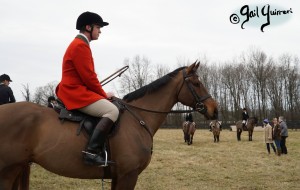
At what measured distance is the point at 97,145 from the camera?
4.40m

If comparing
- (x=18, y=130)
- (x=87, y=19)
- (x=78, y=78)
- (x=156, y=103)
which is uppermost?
(x=87, y=19)

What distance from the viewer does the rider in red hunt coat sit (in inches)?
177

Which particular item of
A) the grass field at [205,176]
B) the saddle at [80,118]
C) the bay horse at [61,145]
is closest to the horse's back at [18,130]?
the bay horse at [61,145]

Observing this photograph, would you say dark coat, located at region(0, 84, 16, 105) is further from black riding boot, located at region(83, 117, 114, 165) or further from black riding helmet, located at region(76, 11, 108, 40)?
black riding boot, located at region(83, 117, 114, 165)

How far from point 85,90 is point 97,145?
2.50ft

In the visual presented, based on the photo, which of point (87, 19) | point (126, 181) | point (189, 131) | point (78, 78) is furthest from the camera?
point (189, 131)

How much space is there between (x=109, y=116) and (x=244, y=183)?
22.8 ft

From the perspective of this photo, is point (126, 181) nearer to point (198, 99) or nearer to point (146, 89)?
point (146, 89)

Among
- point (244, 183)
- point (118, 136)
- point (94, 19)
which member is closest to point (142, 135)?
point (118, 136)

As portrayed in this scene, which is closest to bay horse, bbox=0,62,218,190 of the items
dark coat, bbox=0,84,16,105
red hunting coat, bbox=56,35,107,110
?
red hunting coat, bbox=56,35,107,110

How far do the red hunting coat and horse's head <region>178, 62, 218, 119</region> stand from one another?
4.30ft

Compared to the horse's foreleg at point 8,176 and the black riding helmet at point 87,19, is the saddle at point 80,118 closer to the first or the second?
the horse's foreleg at point 8,176

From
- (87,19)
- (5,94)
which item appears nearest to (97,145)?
(87,19)

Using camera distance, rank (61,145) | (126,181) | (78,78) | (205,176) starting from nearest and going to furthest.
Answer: (61,145), (126,181), (78,78), (205,176)
